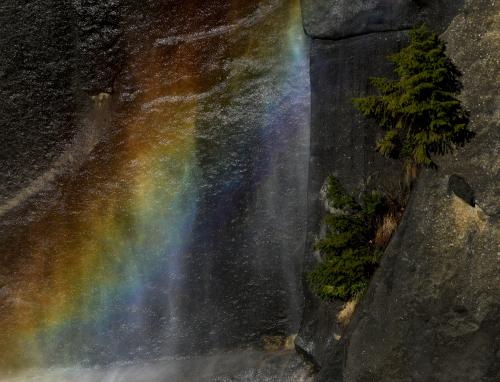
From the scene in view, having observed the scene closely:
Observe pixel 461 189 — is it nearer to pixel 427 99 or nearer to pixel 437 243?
pixel 437 243

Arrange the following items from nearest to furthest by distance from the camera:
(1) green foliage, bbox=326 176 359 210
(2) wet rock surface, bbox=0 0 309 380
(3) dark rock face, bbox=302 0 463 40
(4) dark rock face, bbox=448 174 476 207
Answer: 1. (4) dark rock face, bbox=448 174 476 207
2. (3) dark rock face, bbox=302 0 463 40
3. (1) green foliage, bbox=326 176 359 210
4. (2) wet rock surface, bbox=0 0 309 380

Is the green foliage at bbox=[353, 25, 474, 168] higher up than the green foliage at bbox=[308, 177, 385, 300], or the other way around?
the green foliage at bbox=[353, 25, 474, 168]

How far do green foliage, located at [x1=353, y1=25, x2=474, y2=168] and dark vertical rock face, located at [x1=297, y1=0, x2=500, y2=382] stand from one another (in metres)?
0.12

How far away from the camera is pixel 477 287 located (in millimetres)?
5117

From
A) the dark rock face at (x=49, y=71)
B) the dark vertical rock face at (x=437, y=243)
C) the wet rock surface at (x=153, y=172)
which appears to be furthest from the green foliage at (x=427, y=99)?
the dark rock face at (x=49, y=71)

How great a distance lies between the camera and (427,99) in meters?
5.28

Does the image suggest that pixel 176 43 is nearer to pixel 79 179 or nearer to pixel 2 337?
pixel 79 179

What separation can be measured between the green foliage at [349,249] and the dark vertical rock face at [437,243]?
0.73 feet

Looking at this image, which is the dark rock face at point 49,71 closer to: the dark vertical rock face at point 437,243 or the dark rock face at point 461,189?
the dark vertical rock face at point 437,243

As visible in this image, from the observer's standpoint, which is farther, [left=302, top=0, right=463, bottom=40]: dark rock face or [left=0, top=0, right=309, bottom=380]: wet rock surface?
[left=0, top=0, right=309, bottom=380]: wet rock surface

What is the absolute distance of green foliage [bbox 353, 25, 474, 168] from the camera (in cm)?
523

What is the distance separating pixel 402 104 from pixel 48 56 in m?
4.13

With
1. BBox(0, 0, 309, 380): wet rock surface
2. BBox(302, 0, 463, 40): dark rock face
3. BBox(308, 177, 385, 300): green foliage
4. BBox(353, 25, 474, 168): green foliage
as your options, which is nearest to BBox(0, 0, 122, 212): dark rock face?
BBox(0, 0, 309, 380): wet rock surface

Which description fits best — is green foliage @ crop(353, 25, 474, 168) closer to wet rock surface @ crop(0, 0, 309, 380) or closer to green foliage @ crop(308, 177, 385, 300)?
green foliage @ crop(308, 177, 385, 300)
